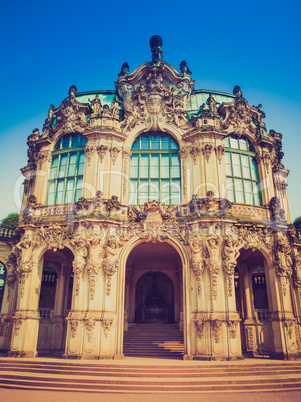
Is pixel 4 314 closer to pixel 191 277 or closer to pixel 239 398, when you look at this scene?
pixel 191 277

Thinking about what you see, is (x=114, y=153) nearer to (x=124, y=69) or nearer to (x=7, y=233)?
(x=124, y=69)

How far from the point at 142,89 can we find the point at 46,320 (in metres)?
16.7

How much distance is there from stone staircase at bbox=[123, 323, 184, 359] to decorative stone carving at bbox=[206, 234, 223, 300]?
15.5ft

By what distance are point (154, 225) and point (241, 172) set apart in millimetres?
7061

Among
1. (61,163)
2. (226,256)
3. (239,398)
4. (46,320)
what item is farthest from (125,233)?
(239,398)

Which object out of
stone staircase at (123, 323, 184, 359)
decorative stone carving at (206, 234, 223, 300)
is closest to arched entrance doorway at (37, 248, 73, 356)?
stone staircase at (123, 323, 184, 359)

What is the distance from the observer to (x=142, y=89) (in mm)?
22484

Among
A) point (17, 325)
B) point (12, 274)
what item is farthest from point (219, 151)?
point (17, 325)

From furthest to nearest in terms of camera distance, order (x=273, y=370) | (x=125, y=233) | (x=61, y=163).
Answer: (x=61, y=163), (x=125, y=233), (x=273, y=370)

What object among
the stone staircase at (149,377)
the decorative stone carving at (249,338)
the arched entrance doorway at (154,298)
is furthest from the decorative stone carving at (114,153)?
the decorative stone carving at (249,338)

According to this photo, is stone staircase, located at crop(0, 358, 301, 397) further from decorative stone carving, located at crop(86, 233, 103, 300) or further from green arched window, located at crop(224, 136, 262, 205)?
green arched window, located at crop(224, 136, 262, 205)

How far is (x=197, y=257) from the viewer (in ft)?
59.5

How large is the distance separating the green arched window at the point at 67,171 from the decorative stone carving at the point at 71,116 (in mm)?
588

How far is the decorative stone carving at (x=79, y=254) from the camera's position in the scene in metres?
18.0
